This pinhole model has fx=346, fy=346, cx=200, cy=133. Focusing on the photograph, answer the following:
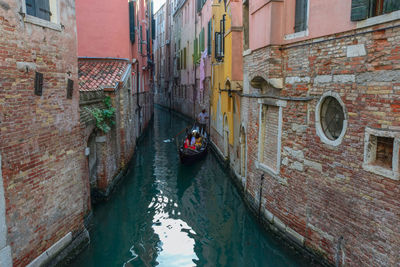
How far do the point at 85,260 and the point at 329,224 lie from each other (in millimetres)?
4356

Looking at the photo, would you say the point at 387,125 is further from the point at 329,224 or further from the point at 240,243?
the point at 240,243

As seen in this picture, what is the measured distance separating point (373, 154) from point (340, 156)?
1.96ft

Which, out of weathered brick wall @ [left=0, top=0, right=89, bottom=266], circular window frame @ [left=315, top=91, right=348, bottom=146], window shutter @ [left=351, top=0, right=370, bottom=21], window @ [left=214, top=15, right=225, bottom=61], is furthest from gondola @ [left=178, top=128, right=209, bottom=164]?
window shutter @ [left=351, top=0, right=370, bottom=21]

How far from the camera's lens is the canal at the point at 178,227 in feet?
22.0

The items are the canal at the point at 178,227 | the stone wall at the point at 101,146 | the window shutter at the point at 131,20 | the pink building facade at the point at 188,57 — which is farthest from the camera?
the pink building facade at the point at 188,57

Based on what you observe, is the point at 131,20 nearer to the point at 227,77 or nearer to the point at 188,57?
the point at 227,77

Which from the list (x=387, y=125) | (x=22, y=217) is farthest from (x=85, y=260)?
(x=387, y=125)

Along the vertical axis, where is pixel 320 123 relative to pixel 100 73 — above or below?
below

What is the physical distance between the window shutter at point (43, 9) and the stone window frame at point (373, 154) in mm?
4938

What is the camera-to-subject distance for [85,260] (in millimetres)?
6402

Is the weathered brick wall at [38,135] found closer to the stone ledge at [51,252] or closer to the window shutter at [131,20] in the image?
the stone ledge at [51,252]

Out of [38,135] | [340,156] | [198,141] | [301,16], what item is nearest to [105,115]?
[38,135]

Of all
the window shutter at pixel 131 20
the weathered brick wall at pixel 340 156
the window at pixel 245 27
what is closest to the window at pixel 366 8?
the weathered brick wall at pixel 340 156

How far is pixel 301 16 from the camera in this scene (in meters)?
6.20
